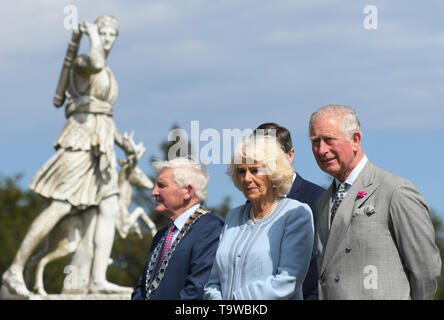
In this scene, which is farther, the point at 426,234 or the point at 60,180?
the point at 60,180

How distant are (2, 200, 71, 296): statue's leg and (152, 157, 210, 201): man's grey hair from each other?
6.50 meters

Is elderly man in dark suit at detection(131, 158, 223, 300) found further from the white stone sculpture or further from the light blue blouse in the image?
the white stone sculpture

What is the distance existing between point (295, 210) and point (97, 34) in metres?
7.86

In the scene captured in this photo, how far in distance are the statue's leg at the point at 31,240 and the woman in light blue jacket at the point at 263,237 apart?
7.14m

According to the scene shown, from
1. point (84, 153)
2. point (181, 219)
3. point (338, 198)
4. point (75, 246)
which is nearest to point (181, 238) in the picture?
point (181, 219)

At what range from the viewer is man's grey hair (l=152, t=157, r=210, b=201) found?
4629 mm

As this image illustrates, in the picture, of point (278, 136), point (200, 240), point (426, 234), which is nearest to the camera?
point (426, 234)

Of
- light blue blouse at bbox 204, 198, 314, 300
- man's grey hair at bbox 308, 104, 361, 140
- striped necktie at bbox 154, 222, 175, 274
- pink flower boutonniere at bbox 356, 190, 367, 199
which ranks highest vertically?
man's grey hair at bbox 308, 104, 361, 140

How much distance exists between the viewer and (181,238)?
4559mm

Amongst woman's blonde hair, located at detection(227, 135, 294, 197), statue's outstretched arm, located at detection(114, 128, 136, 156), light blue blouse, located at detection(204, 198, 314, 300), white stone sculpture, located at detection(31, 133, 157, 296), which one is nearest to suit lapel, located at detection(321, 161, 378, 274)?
light blue blouse, located at detection(204, 198, 314, 300)

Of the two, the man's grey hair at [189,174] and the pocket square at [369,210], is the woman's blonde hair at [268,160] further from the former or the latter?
the man's grey hair at [189,174]
